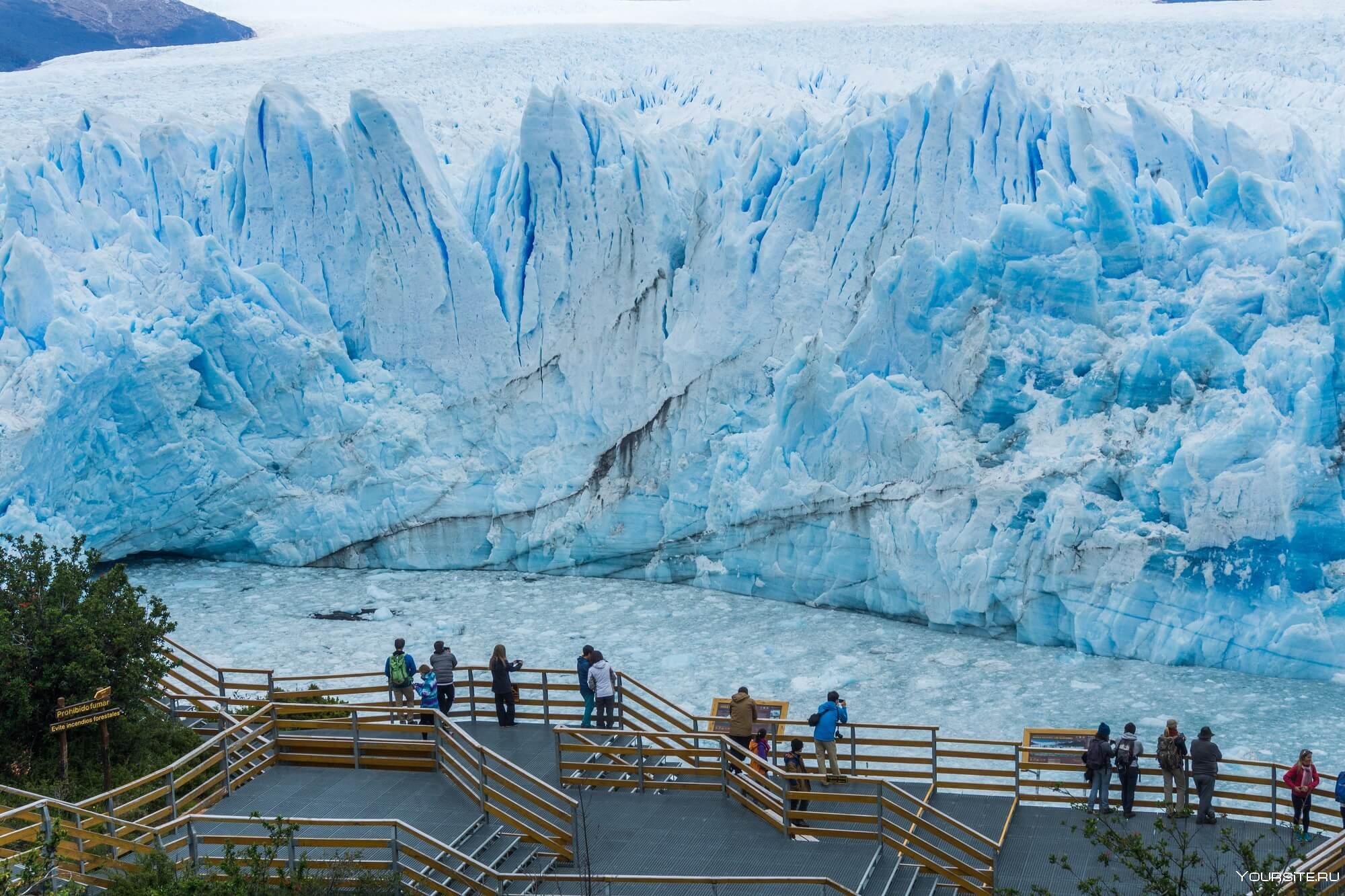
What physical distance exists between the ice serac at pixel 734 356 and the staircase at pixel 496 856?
311 inches

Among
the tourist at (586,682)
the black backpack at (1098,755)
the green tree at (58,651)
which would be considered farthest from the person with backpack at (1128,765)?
the green tree at (58,651)

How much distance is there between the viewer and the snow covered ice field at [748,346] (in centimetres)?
1482

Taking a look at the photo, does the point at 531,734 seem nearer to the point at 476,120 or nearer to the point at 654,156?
the point at 654,156

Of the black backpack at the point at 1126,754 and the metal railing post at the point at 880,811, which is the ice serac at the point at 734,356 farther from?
the metal railing post at the point at 880,811

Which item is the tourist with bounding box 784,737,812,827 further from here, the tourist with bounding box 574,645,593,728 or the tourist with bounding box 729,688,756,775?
the tourist with bounding box 574,645,593,728

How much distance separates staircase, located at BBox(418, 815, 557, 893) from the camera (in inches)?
323

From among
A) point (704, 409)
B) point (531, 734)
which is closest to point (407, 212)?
point (704, 409)

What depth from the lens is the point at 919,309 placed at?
16.9m

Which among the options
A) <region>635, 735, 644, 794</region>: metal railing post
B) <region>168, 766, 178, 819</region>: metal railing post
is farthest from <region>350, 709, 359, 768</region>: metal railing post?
<region>635, 735, 644, 794</region>: metal railing post

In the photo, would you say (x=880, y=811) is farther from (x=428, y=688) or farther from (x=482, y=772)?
(x=428, y=688)

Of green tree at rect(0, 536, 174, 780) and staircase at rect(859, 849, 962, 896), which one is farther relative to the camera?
green tree at rect(0, 536, 174, 780)

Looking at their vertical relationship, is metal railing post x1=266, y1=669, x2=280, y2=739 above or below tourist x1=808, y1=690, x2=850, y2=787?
below

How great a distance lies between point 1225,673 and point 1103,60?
12.8 metres

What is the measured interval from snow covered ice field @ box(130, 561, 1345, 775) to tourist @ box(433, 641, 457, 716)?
3482mm
